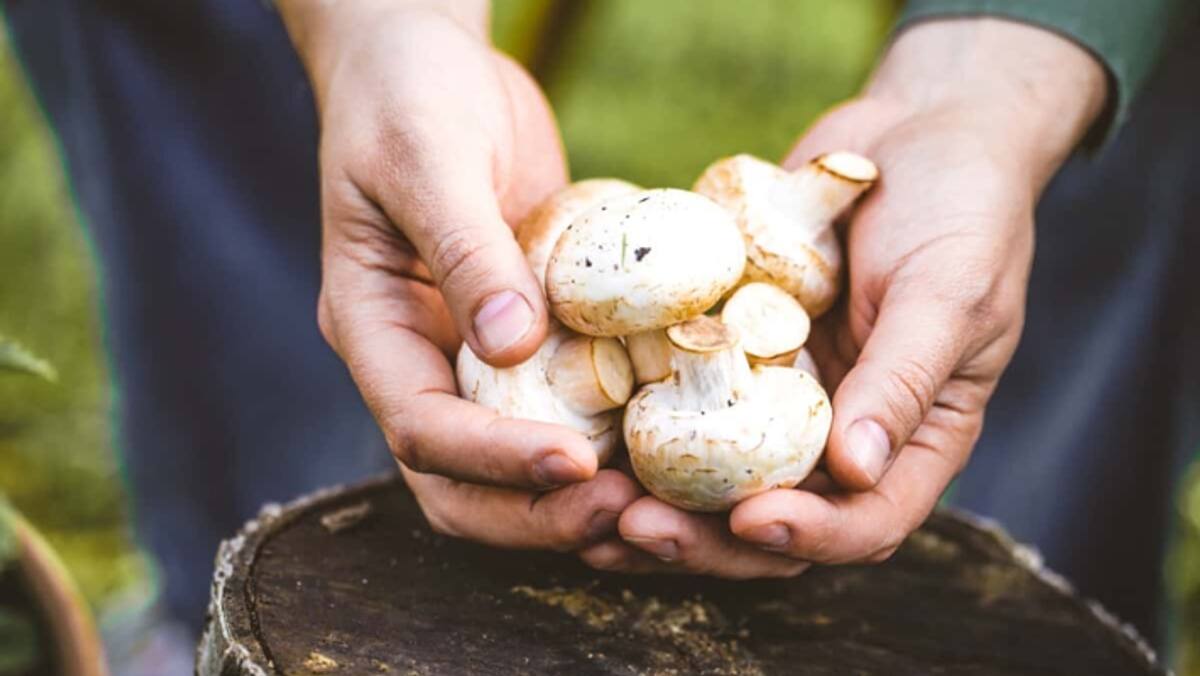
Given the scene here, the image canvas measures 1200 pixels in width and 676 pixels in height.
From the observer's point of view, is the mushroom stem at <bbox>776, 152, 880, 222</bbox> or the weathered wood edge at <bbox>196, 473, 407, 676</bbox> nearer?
the weathered wood edge at <bbox>196, 473, 407, 676</bbox>

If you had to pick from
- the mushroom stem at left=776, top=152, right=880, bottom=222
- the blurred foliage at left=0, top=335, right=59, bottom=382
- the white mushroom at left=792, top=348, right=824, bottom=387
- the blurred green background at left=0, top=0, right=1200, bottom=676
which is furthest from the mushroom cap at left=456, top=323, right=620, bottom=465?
the blurred green background at left=0, top=0, right=1200, bottom=676

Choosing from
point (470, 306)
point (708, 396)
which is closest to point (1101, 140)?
point (708, 396)

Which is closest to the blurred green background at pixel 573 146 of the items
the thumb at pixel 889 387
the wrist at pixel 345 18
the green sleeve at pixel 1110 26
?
the wrist at pixel 345 18

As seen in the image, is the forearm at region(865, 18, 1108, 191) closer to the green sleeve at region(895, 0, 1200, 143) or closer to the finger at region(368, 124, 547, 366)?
the green sleeve at region(895, 0, 1200, 143)

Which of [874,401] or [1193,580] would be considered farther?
[1193,580]

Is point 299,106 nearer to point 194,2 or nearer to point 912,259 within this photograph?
point 194,2

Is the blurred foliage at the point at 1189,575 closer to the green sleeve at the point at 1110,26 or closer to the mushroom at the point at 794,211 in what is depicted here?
the green sleeve at the point at 1110,26

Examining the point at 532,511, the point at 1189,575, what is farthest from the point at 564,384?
the point at 1189,575

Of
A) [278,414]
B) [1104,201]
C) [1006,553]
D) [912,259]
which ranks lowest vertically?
[278,414]
